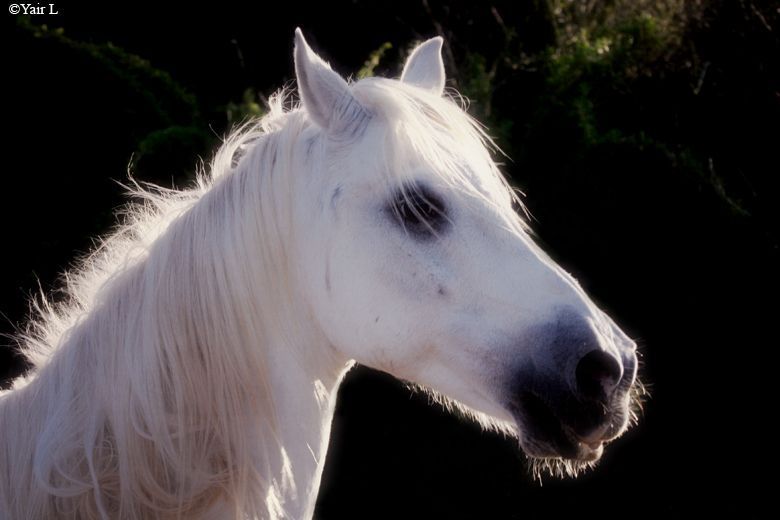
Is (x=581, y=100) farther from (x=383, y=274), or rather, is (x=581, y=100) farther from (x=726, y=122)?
(x=383, y=274)

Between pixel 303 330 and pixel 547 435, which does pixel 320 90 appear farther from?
pixel 547 435

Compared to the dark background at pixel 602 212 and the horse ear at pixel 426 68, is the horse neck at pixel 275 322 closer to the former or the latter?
the horse ear at pixel 426 68

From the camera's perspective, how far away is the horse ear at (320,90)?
5.67 ft

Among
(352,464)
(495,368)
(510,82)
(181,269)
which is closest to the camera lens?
(495,368)

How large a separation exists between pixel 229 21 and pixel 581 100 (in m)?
3.95

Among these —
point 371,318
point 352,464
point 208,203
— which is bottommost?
point 352,464

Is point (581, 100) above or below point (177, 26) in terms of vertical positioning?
below

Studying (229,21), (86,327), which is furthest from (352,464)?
(229,21)

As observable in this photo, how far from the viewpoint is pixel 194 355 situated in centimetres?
173

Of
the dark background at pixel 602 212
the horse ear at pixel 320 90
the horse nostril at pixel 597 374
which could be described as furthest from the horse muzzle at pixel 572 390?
the dark background at pixel 602 212

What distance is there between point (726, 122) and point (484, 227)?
13.0 feet

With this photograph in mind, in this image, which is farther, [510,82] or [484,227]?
[510,82]

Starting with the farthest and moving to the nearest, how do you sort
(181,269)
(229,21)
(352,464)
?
(229,21)
(352,464)
(181,269)

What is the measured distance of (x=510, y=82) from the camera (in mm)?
5949
